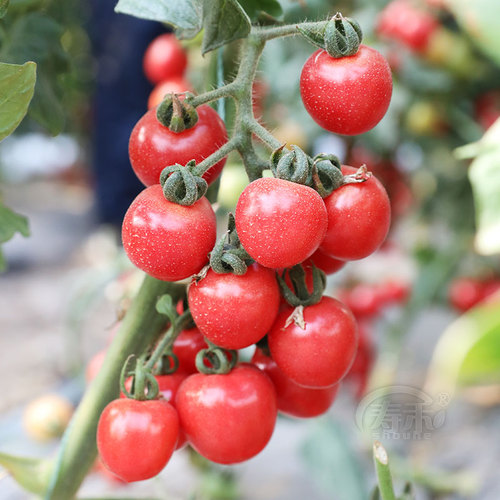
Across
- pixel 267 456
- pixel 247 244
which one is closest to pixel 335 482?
pixel 267 456

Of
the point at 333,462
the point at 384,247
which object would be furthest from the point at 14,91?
the point at 384,247

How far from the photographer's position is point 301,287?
0.32 metres

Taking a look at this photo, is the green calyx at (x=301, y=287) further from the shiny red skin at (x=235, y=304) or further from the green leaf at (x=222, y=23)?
the green leaf at (x=222, y=23)

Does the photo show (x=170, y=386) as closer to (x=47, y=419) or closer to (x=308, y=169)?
(x=308, y=169)

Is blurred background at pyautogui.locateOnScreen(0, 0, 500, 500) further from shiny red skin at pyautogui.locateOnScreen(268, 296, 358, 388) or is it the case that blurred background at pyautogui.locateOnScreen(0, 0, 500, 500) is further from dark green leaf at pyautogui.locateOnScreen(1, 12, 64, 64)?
shiny red skin at pyautogui.locateOnScreen(268, 296, 358, 388)

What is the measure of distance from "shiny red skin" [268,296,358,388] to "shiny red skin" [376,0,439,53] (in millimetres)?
661

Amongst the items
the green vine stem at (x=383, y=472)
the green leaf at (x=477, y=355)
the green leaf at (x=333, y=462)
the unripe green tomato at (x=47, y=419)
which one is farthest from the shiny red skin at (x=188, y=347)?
the unripe green tomato at (x=47, y=419)

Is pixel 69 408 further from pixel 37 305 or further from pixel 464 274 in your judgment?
pixel 37 305

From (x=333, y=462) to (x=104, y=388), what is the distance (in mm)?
478

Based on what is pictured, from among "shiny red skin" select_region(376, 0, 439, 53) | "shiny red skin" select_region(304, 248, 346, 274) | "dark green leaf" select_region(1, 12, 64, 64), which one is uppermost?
"dark green leaf" select_region(1, 12, 64, 64)

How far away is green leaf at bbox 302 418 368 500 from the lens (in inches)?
28.7

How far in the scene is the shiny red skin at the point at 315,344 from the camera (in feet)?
1.03

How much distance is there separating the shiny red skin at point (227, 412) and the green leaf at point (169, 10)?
18cm

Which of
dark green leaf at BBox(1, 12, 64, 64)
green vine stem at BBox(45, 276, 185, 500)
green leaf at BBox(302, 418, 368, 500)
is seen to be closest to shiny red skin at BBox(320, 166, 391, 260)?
green vine stem at BBox(45, 276, 185, 500)
